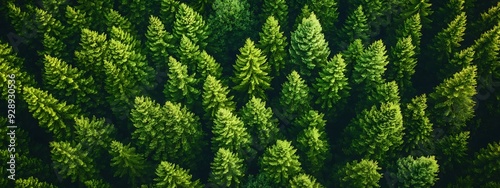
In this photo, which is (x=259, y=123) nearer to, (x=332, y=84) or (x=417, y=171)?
(x=332, y=84)

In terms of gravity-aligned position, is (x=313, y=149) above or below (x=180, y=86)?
below

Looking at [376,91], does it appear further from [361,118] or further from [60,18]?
[60,18]

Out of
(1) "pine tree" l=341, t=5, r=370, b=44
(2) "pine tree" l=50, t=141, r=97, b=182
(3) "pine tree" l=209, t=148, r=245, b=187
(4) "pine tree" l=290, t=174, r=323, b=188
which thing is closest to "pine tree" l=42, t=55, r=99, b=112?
(2) "pine tree" l=50, t=141, r=97, b=182

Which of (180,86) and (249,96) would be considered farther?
(249,96)

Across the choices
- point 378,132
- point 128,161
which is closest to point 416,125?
point 378,132

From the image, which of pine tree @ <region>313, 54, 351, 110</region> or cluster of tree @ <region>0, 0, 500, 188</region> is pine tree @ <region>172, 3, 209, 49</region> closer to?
cluster of tree @ <region>0, 0, 500, 188</region>

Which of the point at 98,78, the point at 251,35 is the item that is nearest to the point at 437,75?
the point at 251,35

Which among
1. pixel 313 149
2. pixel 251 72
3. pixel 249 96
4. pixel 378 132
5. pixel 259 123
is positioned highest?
pixel 251 72
